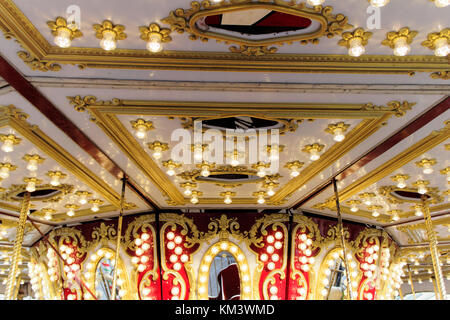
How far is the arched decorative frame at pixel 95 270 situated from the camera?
10344 mm

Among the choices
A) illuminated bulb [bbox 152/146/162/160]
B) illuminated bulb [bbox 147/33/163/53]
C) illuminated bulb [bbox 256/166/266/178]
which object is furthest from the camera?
illuminated bulb [bbox 256/166/266/178]

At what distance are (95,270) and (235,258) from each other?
3.86 meters

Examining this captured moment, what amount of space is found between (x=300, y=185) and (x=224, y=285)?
3.61m

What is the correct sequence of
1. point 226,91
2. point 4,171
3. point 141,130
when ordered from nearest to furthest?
point 226,91 → point 141,130 → point 4,171

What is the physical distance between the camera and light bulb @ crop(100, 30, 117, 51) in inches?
161

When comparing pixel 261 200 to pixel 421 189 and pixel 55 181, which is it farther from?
pixel 55 181

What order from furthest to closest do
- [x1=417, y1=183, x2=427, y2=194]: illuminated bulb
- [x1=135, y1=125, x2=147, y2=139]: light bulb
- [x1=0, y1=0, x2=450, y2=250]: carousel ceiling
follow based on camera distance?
[x1=417, y1=183, x2=427, y2=194]: illuminated bulb < [x1=135, y1=125, x2=147, y2=139]: light bulb < [x1=0, y1=0, x2=450, y2=250]: carousel ceiling

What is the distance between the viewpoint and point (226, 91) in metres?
5.21

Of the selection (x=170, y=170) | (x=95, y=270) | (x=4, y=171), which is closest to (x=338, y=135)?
(x=170, y=170)

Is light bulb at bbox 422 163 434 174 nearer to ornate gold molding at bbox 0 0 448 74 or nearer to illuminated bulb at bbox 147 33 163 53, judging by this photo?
ornate gold molding at bbox 0 0 448 74

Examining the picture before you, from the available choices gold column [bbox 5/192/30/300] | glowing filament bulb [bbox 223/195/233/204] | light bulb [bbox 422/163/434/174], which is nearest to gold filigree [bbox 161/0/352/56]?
light bulb [bbox 422/163/434/174]

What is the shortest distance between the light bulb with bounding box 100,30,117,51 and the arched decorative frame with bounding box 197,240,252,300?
24.4ft
